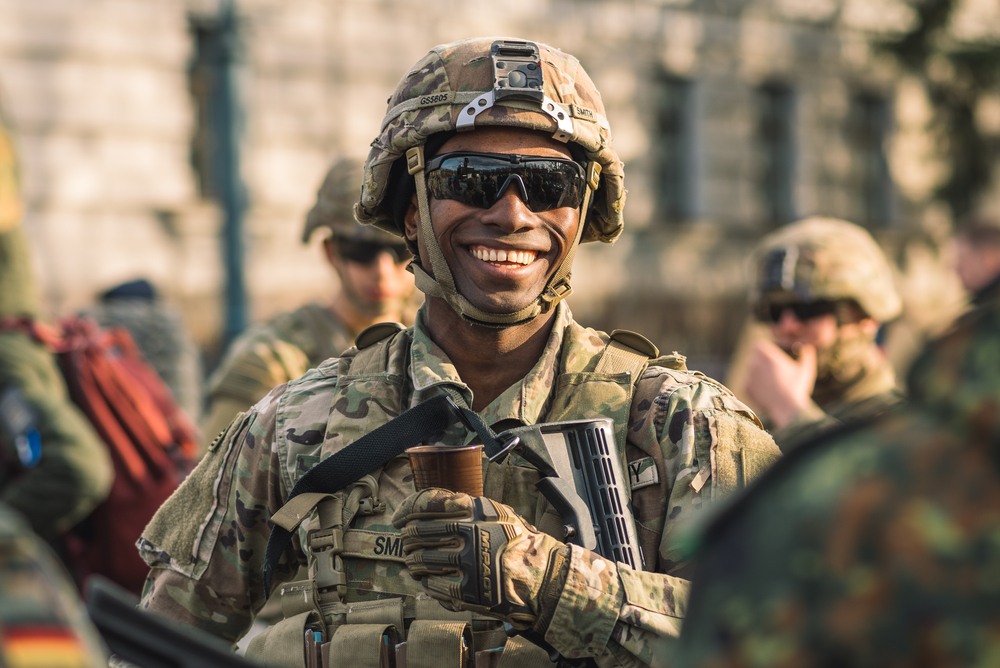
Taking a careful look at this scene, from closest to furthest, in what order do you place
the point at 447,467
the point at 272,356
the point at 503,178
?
1. the point at 447,467
2. the point at 503,178
3. the point at 272,356

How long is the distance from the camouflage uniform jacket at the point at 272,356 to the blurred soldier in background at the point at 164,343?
1.26 metres

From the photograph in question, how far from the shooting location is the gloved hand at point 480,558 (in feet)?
9.08

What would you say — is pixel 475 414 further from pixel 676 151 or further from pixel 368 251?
pixel 676 151

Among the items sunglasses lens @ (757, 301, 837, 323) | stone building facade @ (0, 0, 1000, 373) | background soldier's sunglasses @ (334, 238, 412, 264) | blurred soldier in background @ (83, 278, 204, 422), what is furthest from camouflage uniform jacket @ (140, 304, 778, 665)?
stone building facade @ (0, 0, 1000, 373)

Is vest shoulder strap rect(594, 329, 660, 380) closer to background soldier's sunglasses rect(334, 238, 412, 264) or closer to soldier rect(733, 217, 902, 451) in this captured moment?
background soldier's sunglasses rect(334, 238, 412, 264)

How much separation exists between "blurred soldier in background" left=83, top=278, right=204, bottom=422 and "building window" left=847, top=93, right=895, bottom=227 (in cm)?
1523

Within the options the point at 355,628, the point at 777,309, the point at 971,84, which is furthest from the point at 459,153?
the point at 971,84

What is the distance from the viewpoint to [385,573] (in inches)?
123

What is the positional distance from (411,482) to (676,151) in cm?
1625

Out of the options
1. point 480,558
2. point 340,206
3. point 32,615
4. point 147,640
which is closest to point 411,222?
point 480,558

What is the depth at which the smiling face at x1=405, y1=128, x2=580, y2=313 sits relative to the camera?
3318mm

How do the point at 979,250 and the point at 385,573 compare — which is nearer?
the point at 385,573

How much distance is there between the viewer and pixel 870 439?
1.42 metres

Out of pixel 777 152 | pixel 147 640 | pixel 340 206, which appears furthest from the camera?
pixel 777 152
